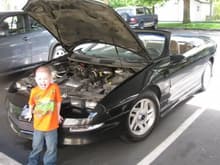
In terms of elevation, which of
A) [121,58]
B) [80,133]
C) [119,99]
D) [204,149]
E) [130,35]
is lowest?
[204,149]

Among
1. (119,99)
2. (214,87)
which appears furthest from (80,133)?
(214,87)

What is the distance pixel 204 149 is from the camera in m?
3.65

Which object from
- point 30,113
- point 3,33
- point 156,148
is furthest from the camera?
point 3,33

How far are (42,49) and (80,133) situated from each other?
4560 mm

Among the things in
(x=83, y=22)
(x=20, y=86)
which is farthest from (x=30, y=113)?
(x=83, y=22)

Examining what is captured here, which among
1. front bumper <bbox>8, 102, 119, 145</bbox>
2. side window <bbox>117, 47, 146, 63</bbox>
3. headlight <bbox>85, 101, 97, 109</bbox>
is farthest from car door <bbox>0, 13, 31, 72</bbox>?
headlight <bbox>85, 101, 97, 109</bbox>

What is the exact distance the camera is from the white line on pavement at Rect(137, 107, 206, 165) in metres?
3.47

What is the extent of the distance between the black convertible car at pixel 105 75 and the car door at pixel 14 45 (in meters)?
2.26

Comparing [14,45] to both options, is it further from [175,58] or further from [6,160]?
[175,58]

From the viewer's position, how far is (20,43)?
22.3ft

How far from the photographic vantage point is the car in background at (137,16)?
61.3 ft

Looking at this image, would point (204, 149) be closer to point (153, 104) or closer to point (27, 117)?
point (153, 104)

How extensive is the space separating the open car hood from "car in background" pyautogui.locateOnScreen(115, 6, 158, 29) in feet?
46.0

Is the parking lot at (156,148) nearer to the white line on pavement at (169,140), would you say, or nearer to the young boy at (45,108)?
the white line on pavement at (169,140)
